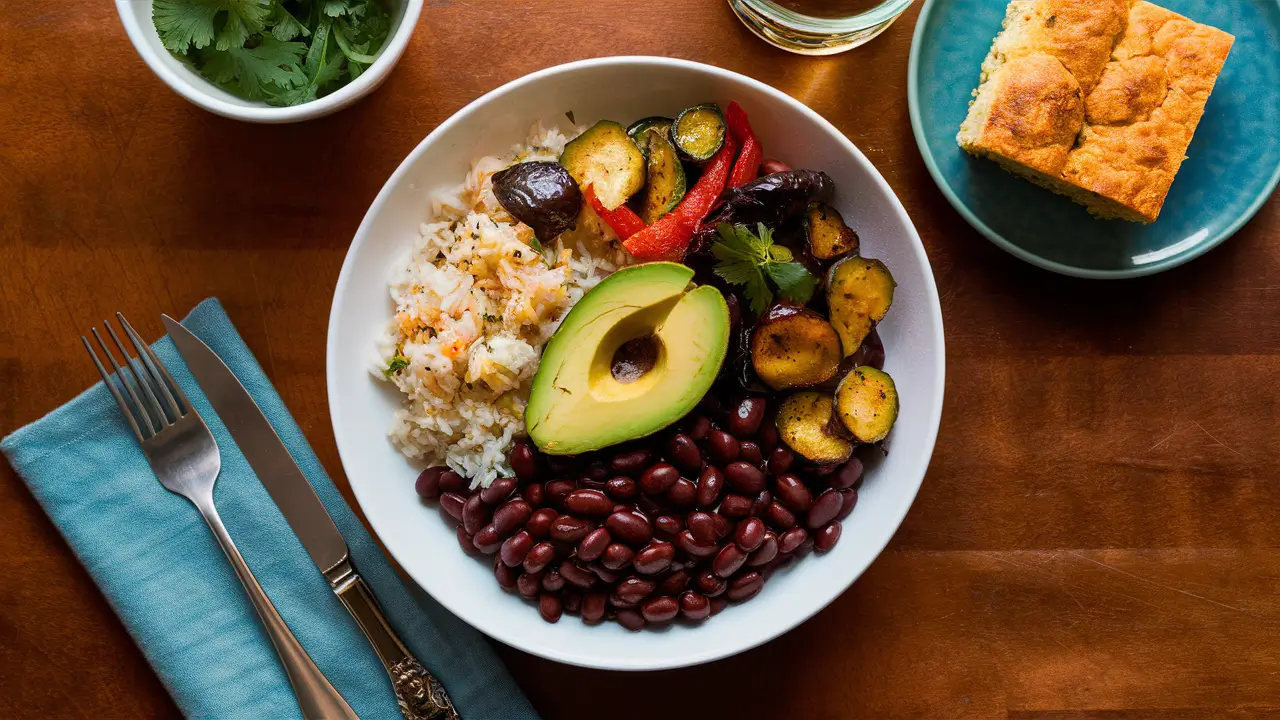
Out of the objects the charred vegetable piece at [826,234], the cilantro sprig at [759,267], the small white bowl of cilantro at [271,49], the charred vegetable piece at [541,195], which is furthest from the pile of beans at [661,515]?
the small white bowl of cilantro at [271,49]

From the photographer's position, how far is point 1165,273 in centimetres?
186

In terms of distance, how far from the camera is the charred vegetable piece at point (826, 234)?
5.17 ft

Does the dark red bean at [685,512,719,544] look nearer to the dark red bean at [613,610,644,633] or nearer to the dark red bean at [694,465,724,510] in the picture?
the dark red bean at [694,465,724,510]

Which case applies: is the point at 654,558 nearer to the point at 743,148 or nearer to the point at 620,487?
the point at 620,487

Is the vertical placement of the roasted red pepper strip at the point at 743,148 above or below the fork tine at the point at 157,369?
above

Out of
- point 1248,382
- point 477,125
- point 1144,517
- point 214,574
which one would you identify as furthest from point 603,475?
point 1248,382

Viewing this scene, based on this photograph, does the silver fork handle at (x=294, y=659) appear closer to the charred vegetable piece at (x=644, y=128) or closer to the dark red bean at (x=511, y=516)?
the dark red bean at (x=511, y=516)

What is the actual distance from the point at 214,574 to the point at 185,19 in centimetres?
112

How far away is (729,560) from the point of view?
4.96 ft

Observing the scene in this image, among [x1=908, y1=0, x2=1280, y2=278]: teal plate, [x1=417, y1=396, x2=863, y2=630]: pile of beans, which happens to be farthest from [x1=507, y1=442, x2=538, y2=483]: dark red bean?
[x1=908, y1=0, x2=1280, y2=278]: teal plate

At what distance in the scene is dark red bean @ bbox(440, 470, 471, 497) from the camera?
1.61 m

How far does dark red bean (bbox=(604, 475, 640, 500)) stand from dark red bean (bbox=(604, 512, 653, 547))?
3 centimetres

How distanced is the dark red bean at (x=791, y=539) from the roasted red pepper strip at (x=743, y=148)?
26.3 inches

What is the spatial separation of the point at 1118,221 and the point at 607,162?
1114 mm
